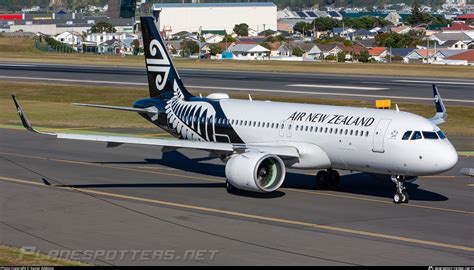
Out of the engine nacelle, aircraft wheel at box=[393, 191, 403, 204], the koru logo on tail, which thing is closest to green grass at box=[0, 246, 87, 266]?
the engine nacelle

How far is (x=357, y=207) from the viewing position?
36281 millimetres

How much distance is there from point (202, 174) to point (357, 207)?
11.0 metres

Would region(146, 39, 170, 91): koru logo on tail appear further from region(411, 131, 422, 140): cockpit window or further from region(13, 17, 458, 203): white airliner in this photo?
region(411, 131, 422, 140): cockpit window

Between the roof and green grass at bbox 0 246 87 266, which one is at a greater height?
green grass at bbox 0 246 87 266

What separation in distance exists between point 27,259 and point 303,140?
16.4m

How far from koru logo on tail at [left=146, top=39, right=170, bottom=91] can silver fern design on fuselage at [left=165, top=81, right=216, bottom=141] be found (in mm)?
1358

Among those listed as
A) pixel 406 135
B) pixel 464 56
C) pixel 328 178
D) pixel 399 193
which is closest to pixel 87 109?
pixel 328 178

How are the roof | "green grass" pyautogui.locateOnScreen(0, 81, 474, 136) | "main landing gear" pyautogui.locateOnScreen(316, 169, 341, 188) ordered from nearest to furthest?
"main landing gear" pyautogui.locateOnScreen(316, 169, 341, 188) → "green grass" pyautogui.locateOnScreen(0, 81, 474, 136) → the roof

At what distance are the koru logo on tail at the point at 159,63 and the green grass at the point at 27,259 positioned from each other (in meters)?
21.0

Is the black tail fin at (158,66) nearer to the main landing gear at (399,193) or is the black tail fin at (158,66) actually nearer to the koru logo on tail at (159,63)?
the koru logo on tail at (159,63)

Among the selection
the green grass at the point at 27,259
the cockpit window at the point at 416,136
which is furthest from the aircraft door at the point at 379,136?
the green grass at the point at 27,259

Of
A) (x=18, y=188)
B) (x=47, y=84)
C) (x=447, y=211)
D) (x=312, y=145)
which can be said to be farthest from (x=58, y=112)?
A: (x=447, y=211)

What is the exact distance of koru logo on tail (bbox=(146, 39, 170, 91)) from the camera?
157 ft

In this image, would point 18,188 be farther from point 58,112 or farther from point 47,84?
point 47,84
